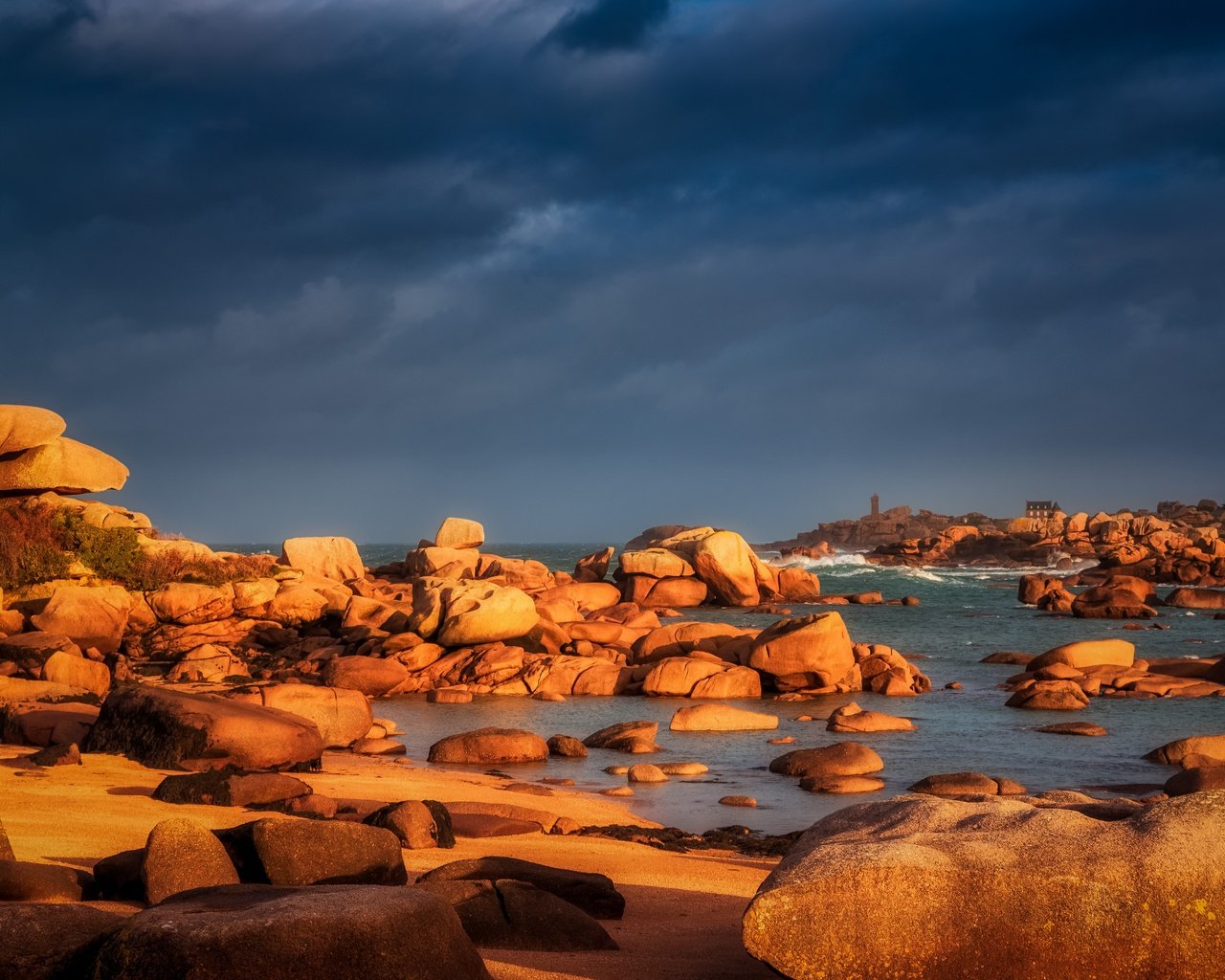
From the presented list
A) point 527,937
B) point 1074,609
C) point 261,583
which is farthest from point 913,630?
point 527,937

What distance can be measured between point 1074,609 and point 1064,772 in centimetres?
4309

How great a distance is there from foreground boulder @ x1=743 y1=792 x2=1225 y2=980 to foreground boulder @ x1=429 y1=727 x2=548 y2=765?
15159mm

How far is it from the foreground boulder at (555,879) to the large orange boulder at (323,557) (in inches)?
1675

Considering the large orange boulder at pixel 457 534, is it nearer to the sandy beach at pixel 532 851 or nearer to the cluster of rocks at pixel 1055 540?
the sandy beach at pixel 532 851

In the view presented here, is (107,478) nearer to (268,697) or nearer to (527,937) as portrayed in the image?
(268,697)

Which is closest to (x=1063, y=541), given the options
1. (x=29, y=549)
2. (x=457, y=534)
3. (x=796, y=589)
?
(x=796, y=589)

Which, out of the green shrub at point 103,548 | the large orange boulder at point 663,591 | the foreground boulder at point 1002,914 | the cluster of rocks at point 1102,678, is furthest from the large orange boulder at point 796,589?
the foreground boulder at point 1002,914

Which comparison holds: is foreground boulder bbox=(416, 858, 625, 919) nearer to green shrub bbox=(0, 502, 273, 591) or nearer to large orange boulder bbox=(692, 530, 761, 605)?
green shrub bbox=(0, 502, 273, 591)

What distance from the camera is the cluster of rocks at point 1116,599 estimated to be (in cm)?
5875

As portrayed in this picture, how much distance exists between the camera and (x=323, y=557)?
168 feet

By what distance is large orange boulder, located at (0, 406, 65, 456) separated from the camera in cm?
2762

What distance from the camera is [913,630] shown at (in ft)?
170

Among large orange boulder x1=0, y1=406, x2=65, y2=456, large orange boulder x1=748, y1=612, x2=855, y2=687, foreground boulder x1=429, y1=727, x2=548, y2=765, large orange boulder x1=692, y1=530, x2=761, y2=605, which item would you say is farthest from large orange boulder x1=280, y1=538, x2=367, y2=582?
foreground boulder x1=429, y1=727, x2=548, y2=765

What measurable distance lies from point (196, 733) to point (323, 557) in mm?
35623
